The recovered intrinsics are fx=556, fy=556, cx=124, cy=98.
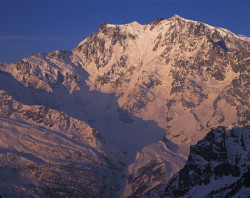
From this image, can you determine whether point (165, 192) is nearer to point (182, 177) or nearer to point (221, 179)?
point (182, 177)

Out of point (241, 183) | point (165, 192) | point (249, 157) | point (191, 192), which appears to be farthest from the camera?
point (165, 192)

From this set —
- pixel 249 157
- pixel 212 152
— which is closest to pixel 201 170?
pixel 212 152

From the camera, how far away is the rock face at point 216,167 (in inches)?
5145

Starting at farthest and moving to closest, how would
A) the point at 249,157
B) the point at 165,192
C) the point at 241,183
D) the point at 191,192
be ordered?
the point at 165,192, the point at 191,192, the point at 249,157, the point at 241,183

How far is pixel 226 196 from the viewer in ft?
397

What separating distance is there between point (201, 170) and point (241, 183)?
26.0 metres

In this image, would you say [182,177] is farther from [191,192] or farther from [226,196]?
[226,196]

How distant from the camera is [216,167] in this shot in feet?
460

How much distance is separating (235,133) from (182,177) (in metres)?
19.1

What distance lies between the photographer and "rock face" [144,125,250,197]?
429 feet

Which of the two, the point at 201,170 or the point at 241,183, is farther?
the point at 201,170

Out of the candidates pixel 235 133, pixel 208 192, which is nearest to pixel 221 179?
pixel 208 192

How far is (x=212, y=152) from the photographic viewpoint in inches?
5689

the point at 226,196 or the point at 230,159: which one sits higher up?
the point at 230,159
